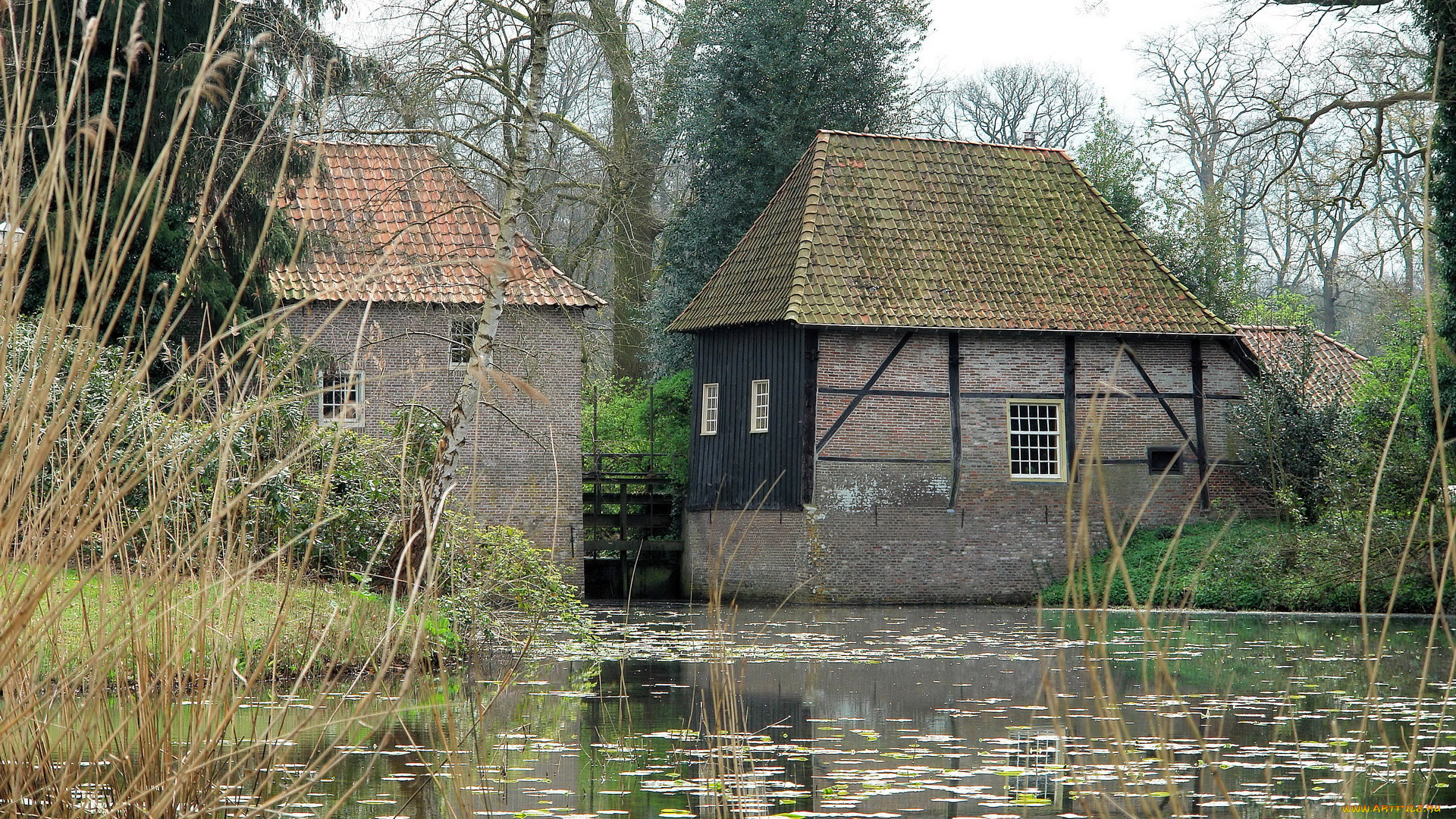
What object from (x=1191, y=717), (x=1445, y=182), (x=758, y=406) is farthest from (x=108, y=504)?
(x=758, y=406)

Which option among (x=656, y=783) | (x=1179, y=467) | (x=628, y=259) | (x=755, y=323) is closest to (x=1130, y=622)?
(x=1179, y=467)

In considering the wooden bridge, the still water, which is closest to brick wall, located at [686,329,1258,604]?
the wooden bridge

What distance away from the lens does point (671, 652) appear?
12.6m

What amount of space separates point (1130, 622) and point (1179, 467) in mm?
5228

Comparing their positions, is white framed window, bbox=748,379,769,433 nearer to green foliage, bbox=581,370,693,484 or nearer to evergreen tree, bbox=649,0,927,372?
green foliage, bbox=581,370,693,484

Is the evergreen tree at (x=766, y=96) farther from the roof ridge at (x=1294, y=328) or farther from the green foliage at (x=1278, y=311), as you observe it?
the green foliage at (x=1278, y=311)

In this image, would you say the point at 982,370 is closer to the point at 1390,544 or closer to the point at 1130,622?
the point at 1130,622

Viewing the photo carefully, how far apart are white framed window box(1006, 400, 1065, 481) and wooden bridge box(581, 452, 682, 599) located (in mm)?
5666

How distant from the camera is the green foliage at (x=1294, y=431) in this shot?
20953 mm

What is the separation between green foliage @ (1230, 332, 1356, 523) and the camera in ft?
68.7

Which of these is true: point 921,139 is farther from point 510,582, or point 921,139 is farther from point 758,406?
point 510,582

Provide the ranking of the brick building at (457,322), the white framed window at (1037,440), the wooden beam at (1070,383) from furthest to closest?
the white framed window at (1037,440) < the wooden beam at (1070,383) < the brick building at (457,322)

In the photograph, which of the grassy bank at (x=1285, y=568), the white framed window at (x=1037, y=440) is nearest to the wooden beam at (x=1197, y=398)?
the grassy bank at (x=1285, y=568)

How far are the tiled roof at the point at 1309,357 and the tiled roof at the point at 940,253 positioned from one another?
1224 mm
